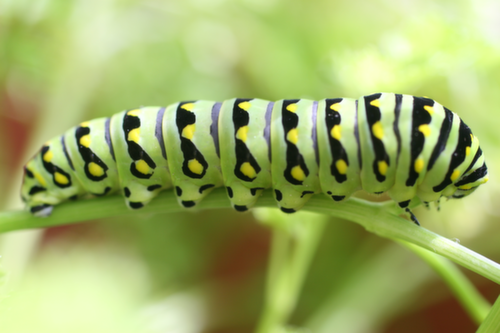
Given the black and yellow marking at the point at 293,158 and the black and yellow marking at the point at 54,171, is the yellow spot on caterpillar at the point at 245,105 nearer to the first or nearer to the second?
the black and yellow marking at the point at 293,158

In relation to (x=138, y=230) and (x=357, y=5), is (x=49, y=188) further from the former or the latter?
(x=357, y=5)

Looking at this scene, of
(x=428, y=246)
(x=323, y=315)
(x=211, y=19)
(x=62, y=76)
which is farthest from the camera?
(x=211, y=19)

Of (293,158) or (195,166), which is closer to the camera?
(293,158)

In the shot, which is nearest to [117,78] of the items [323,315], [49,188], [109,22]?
[109,22]

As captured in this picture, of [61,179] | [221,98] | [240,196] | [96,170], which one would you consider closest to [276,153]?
[240,196]

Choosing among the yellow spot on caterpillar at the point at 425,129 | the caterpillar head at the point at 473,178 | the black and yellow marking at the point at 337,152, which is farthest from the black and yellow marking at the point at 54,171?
the caterpillar head at the point at 473,178

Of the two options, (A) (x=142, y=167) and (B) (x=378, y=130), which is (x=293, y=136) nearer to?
(B) (x=378, y=130)

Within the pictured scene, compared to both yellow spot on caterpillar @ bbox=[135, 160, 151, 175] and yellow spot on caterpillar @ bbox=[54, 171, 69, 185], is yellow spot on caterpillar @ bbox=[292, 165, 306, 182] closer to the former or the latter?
yellow spot on caterpillar @ bbox=[135, 160, 151, 175]
